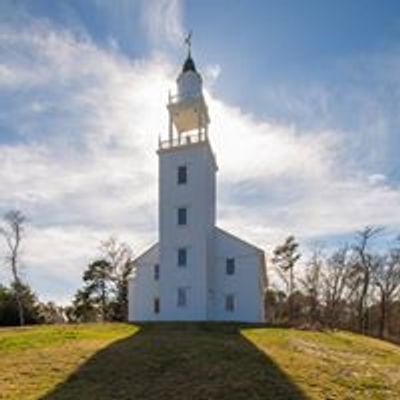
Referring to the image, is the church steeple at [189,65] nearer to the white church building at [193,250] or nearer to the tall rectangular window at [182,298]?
the white church building at [193,250]

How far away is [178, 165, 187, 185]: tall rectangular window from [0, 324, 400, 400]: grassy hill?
14.8 metres

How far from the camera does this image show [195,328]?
2727 centimetres

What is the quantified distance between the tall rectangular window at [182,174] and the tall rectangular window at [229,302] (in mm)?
8241

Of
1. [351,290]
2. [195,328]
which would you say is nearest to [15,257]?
[195,328]

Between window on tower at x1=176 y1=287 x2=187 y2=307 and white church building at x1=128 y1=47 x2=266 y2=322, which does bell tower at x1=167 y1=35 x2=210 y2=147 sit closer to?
white church building at x1=128 y1=47 x2=266 y2=322

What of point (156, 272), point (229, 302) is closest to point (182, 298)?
point (229, 302)

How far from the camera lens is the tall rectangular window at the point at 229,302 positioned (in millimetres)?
35822

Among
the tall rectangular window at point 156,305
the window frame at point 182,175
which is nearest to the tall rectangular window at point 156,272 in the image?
the tall rectangular window at point 156,305

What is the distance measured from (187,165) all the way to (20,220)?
2033 cm

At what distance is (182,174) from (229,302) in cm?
918

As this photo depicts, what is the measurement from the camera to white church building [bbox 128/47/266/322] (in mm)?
34562

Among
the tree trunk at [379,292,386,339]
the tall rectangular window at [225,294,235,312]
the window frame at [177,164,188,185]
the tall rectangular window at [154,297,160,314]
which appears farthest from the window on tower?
the tree trunk at [379,292,386,339]

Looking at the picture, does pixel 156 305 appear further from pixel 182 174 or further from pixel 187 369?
pixel 187 369

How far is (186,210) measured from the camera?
35.6 m
